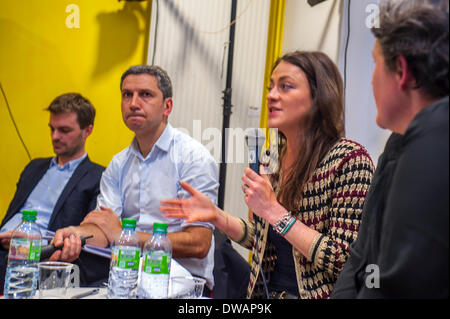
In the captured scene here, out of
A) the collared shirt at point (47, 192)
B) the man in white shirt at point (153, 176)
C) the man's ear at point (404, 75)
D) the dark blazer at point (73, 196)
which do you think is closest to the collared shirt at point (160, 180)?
the man in white shirt at point (153, 176)

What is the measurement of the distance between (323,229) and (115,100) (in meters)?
1.78

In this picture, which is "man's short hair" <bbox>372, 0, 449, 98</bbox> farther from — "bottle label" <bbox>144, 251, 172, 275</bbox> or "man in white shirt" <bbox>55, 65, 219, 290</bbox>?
"man in white shirt" <bbox>55, 65, 219, 290</bbox>

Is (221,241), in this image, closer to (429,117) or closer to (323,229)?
(323,229)

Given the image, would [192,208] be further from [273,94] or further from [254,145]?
[273,94]

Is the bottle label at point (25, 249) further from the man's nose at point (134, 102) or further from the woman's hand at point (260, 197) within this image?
the man's nose at point (134, 102)

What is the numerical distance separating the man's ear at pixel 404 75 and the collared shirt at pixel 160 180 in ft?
3.99

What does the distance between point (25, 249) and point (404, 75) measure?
3.58 ft

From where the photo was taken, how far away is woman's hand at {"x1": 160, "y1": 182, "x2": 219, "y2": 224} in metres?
1.24

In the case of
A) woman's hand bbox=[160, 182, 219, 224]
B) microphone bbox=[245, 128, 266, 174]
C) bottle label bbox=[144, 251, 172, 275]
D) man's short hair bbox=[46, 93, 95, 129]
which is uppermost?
man's short hair bbox=[46, 93, 95, 129]

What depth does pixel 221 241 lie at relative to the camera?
67.4 inches

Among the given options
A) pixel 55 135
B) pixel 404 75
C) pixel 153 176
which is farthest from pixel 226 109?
pixel 404 75

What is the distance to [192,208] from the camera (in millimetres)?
1289

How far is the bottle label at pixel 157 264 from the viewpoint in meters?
0.97

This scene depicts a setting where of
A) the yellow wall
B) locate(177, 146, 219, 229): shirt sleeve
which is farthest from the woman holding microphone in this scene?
the yellow wall
